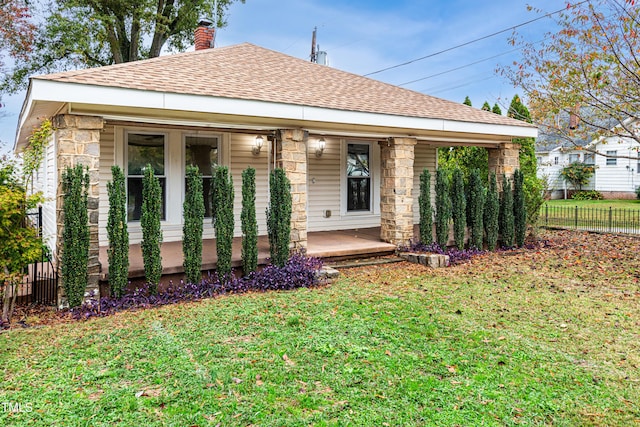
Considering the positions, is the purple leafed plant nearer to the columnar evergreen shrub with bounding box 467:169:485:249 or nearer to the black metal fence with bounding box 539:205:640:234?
the columnar evergreen shrub with bounding box 467:169:485:249

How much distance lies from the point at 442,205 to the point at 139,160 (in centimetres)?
604

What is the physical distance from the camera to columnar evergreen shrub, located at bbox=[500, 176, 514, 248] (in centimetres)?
955

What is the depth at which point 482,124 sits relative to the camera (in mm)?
9008

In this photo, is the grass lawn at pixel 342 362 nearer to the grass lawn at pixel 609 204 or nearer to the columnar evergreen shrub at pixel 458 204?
the columnar evergreen shrub at pixel 458 204

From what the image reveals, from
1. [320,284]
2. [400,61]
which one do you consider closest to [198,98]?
[320,284]

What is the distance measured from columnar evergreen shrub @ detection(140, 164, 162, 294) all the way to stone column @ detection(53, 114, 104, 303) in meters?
0.62

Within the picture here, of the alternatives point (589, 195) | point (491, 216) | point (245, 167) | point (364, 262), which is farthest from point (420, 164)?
point (589, 195)

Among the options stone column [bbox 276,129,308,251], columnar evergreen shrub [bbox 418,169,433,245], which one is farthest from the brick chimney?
columnar evergreen shrub [bbox 418,169,433,245]

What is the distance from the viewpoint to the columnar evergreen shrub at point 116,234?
5352 mm

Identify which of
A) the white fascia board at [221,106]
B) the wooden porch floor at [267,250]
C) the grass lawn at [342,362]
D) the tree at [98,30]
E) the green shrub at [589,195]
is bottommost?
the grass lawn at [342,362]

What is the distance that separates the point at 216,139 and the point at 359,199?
401 cm

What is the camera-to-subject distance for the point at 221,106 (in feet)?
20.4

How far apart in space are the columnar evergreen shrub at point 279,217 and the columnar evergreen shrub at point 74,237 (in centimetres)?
267

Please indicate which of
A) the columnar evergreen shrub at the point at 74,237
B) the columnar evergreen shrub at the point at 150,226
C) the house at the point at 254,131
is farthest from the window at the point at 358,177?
the columnar evergreen shrub at the point at 74,237
